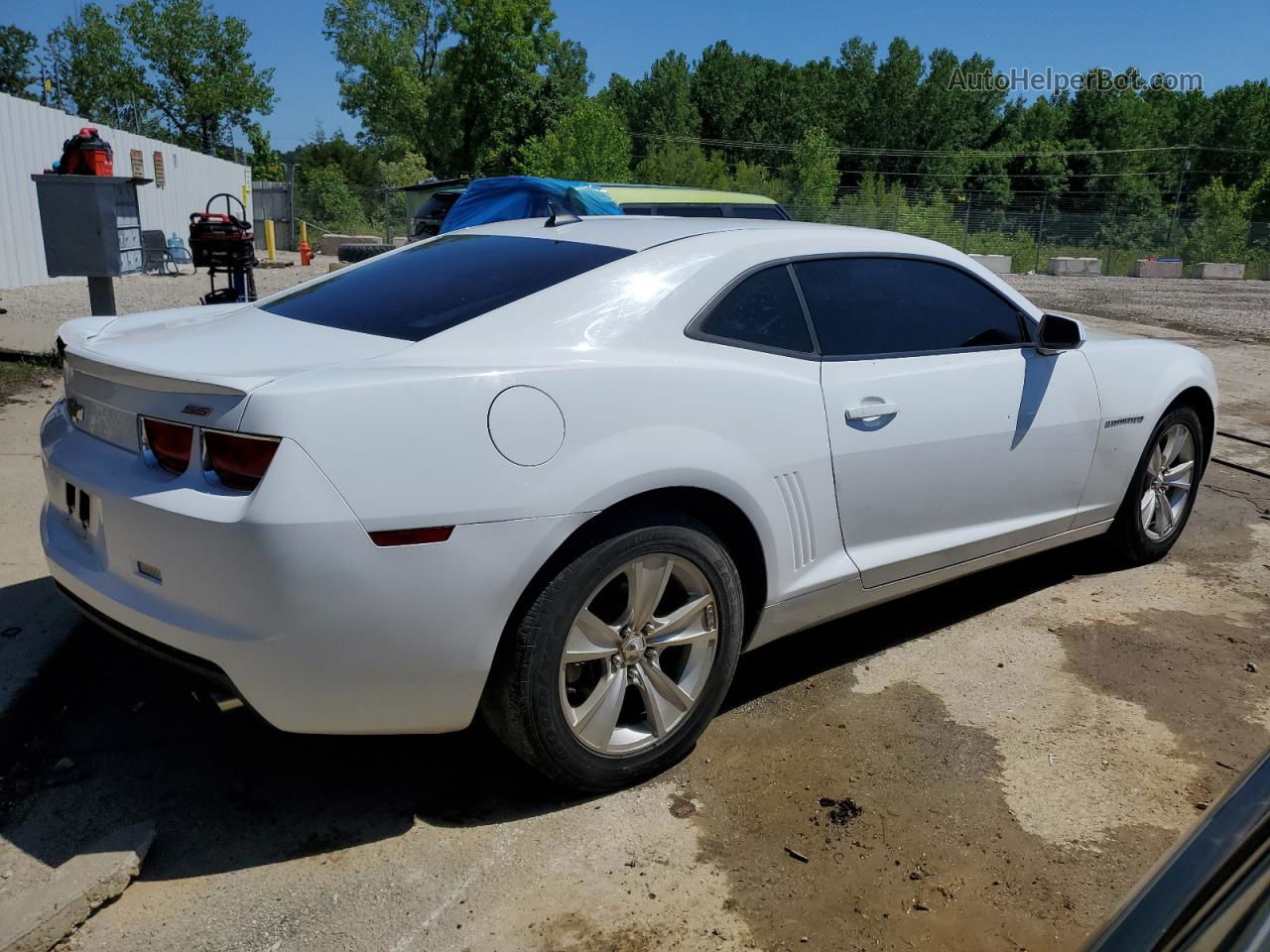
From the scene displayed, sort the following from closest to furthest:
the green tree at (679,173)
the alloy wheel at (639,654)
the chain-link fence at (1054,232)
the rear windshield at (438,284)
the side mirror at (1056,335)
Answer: the alloy wheel at (639,654)
the rear windshield at (438,284)
the side mirror at (1056,335)
the chain-link fence at (1054,232)
the green tree at (679,173)

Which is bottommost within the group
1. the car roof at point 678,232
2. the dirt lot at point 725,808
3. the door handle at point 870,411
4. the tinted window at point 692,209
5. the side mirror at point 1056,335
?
the dirt lot at point 725,808

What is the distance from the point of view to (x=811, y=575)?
3338 mm

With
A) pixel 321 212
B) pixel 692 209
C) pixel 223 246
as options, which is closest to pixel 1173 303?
pixel 692 209

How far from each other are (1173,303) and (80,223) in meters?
22.3

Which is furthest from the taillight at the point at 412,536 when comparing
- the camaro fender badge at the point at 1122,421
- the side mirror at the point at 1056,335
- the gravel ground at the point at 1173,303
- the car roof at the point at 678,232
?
the gravel ground at the point at 1173,303

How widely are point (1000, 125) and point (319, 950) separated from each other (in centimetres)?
9315

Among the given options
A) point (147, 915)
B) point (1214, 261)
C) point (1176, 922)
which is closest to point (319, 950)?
point (147, 915)

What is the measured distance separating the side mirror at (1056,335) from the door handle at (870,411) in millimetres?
1007

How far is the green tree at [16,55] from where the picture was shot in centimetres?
7375

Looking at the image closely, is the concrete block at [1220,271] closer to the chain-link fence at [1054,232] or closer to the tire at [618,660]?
the chain-link fence at [1054,232]

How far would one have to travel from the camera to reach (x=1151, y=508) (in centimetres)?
491

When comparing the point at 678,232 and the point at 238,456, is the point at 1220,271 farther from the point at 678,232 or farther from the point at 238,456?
the point at 238,456

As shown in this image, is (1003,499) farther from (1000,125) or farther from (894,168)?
(1000,125)

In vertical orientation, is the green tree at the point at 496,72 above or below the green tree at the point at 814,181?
above
